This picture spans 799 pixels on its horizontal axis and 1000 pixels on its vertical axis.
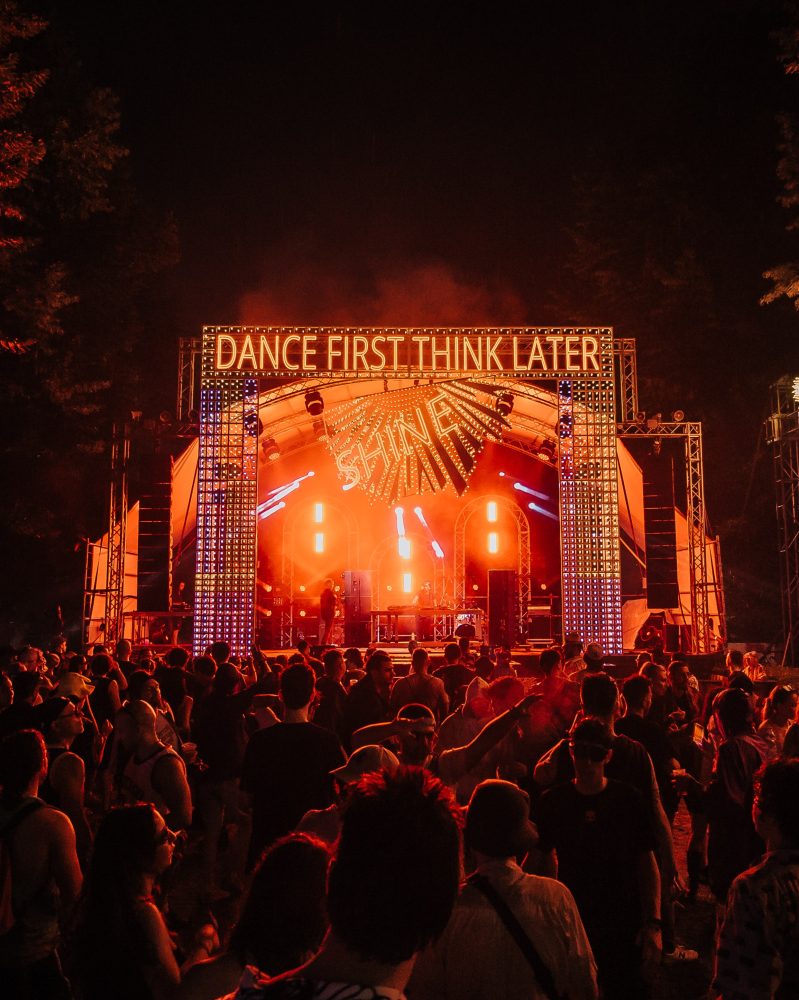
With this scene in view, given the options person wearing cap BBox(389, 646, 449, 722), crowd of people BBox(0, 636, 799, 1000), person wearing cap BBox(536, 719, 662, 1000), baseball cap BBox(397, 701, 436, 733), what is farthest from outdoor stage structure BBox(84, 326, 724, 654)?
person wearing cap BBox(536, 719, 662, 1000)

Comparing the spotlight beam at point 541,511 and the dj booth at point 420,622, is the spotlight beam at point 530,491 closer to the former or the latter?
the spotlight beam at point 541,511

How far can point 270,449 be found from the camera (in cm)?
2625

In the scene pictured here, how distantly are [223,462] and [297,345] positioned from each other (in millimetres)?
2836

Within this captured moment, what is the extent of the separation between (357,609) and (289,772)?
61.5 feet

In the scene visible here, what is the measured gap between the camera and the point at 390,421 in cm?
2203

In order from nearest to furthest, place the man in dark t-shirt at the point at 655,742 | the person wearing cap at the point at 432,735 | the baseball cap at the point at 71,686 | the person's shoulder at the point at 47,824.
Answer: the person's shoulder at the point at 47,824, the person wearing cap at the point at 432,735, the man in dark t-shirt at the point at 655,742, the baseball cap at the point at 71,686

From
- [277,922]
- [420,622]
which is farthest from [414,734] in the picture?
[420,622]

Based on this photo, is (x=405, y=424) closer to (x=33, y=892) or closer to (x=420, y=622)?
(x=420, y=622)

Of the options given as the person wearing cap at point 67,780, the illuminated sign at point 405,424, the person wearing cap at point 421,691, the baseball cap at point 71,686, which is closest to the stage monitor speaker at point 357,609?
the illuminated sign at point 405,424

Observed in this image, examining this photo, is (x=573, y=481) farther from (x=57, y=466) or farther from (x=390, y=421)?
(x=57, y=466)

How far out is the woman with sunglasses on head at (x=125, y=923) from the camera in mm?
2906

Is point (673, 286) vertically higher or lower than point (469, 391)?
higher

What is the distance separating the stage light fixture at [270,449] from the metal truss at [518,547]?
237 inches

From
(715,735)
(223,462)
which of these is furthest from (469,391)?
(715,735)
